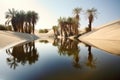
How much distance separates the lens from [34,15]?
73500 mm

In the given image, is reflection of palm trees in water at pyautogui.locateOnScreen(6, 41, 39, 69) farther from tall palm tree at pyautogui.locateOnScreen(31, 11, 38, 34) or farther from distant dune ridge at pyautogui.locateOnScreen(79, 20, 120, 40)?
tall palm tree at pyautogui.locateOnScreen(31, 11, 38, 34)

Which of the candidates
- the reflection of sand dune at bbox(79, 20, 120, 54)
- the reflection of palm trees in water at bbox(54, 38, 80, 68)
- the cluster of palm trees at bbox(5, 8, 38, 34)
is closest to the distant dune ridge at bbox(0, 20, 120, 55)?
→ the reflection of sand dune at bbox(79, 20, 120, 54)

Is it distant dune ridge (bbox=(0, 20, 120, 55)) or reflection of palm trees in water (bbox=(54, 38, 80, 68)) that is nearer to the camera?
reflection of palm trees in water (bbox=(54, 38, 80, 68))

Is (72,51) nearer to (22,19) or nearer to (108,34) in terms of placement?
(108,34)

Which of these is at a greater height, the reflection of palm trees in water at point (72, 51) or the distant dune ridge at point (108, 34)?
the distant dune ridge at point (108, 34)

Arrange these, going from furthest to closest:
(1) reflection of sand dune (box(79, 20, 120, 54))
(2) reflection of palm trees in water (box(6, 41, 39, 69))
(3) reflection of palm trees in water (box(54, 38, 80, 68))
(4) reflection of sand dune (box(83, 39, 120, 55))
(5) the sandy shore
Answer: (5) the sandy shore, (1) reflection of sand dune (box(79, 20, 120, 54)), (4) reflection of sand dune (box(83, 39, 120, 55)), (3) reflection of palm trees in water (box(54, 38, 80, 68)), (2) reflection of palm trees in water (box(6, 41, 39, 69))

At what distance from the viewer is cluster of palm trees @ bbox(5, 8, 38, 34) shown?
6746cm

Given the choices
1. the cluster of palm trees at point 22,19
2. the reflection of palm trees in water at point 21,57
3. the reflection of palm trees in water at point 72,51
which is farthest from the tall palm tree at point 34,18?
the reflection of palm trees in water at point 21,57

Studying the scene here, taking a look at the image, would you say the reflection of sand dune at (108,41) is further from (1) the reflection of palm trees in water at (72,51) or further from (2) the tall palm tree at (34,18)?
(2) the tall palm tree at (34,18)

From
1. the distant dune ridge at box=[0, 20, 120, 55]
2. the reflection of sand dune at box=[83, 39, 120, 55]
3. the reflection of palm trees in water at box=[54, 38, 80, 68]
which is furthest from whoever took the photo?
the distant dune ridge at box=[0, 20, 120, 55]

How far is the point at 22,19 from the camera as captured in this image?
68.2 m

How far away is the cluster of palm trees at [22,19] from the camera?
6746cm

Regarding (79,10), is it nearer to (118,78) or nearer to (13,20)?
(13,20)

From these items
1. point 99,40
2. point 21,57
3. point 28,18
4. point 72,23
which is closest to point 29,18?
point 28,18
